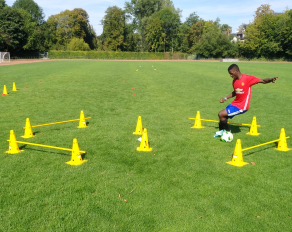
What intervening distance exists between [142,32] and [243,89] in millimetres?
106583

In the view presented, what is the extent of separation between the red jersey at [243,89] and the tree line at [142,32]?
238ft

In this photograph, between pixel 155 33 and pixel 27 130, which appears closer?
pixel 27 130

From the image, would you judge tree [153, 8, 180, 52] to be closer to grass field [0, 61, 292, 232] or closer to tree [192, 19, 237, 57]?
tree [192, 19, 237, 57]

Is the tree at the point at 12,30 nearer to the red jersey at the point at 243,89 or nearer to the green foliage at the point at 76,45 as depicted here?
the green foliage at the point at 76,45

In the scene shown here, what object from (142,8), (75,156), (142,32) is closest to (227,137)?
(75,156)

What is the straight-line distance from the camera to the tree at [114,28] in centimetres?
9600

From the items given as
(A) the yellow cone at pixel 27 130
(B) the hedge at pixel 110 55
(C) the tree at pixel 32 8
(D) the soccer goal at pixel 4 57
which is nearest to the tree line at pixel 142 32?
(C) the tree at pixel 32 8

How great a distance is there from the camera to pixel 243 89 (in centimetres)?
667

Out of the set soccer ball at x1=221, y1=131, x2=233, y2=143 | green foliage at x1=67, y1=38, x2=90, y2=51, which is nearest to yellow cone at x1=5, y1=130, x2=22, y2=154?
soccer ball at x1=221, y1=131, x2=233, y2=143

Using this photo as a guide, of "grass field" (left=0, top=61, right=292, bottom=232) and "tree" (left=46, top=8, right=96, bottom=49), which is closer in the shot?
"grass field" (left=0, top=61, right=292, bottom=232)

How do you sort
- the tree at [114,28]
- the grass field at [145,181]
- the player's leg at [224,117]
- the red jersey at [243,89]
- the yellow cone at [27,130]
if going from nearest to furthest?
the grass field at [145,181] < the red jersey at [243,89] < the player's leg at [224,117] < the yellow cone at [27,130] < the tree at [114,28]

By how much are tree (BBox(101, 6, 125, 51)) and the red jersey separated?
93.1m

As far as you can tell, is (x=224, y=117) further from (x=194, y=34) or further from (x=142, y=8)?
(x=142, y=8)

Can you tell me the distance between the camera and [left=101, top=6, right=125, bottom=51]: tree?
3780 inches
